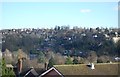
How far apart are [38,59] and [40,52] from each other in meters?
0.45

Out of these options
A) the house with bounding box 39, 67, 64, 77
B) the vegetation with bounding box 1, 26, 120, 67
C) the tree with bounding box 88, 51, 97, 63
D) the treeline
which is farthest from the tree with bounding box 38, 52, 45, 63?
the house with bounding box 39, 67, 64, 77

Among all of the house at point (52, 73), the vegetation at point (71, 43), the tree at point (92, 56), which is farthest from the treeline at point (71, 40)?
the house at point (52, 73)

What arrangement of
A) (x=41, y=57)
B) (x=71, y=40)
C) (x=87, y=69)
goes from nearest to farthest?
(x=87, y=69)
(x=71, y=40)
(x=41, y=57)

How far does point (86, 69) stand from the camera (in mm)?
5246

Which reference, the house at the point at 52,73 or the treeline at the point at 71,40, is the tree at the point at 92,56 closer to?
the treeline at the point at 71,40

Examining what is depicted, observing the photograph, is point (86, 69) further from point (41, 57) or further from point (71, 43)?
point (41, 57)

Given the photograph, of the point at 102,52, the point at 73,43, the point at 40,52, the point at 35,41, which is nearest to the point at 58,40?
the point at 73,43

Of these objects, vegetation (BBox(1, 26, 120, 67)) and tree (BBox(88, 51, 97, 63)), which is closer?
vegetation (BBox(1, 26, 120, 67))

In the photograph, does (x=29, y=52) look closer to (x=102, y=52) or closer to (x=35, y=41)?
(x=35, y=41)

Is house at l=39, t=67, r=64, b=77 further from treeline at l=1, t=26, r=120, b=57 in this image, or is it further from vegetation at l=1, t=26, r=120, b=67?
treeline at l=1, t=26, r=120, b=57

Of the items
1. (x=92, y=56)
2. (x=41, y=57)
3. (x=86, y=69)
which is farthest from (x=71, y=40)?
(x=41, y=57)

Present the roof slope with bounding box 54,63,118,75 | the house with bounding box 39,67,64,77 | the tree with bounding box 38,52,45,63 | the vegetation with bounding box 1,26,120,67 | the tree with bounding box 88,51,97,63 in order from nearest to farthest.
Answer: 1. the house with bounding box 39,67,64,77
2. the roof slope with bounding box 54,63,118,75
3. the vegetation with bounding box 1,26,120,67
4. the tree with bounding box 88,51,97,63
5. the tree with bounding box 38,52,45,63

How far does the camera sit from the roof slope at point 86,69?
507 centimetres

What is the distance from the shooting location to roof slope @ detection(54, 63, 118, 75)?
5066 mm
